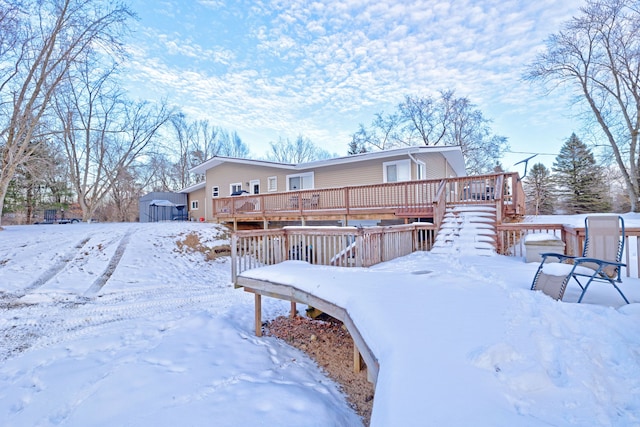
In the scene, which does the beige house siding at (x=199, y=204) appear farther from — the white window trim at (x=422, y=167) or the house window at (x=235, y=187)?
the white window trim at (x=422, y=167)

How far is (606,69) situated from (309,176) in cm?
1751

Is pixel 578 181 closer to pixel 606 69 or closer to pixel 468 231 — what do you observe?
pixel 606 69

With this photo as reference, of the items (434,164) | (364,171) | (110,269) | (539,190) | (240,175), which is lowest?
(110,269)

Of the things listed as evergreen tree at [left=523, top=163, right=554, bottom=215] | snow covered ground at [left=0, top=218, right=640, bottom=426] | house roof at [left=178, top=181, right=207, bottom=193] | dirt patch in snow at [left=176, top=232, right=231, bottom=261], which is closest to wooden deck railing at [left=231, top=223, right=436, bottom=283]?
snow covered ground at [left=0, top=218, right=640, bottom=426]

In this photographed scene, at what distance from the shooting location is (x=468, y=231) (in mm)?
7742

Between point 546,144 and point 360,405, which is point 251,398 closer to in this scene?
point 360,405

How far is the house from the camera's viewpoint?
12.9 meters

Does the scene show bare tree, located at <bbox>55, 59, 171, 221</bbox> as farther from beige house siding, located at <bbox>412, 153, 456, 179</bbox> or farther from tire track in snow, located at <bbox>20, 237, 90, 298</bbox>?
beige house siding, located at <bbox>412, 153, 456, 179</bbox>

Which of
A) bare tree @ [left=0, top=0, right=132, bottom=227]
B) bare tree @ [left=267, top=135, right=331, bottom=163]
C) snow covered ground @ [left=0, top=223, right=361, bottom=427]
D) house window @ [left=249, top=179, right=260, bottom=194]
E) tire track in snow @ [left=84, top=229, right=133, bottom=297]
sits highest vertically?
bare tree @ [left=267, top=135, right=331, bottom=163]

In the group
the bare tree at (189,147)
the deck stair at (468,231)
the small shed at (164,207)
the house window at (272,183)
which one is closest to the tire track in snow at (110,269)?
the house window at (272,183)

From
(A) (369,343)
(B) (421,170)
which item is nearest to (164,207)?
(B) (421,170)

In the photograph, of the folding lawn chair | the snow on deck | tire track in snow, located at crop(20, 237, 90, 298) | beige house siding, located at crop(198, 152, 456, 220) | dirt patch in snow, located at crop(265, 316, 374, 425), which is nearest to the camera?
the snow on deck

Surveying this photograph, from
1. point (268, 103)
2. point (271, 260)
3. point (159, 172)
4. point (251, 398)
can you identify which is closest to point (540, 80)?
point (268, 103)

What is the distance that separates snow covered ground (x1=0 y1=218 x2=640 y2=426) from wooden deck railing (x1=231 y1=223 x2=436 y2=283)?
823mm
